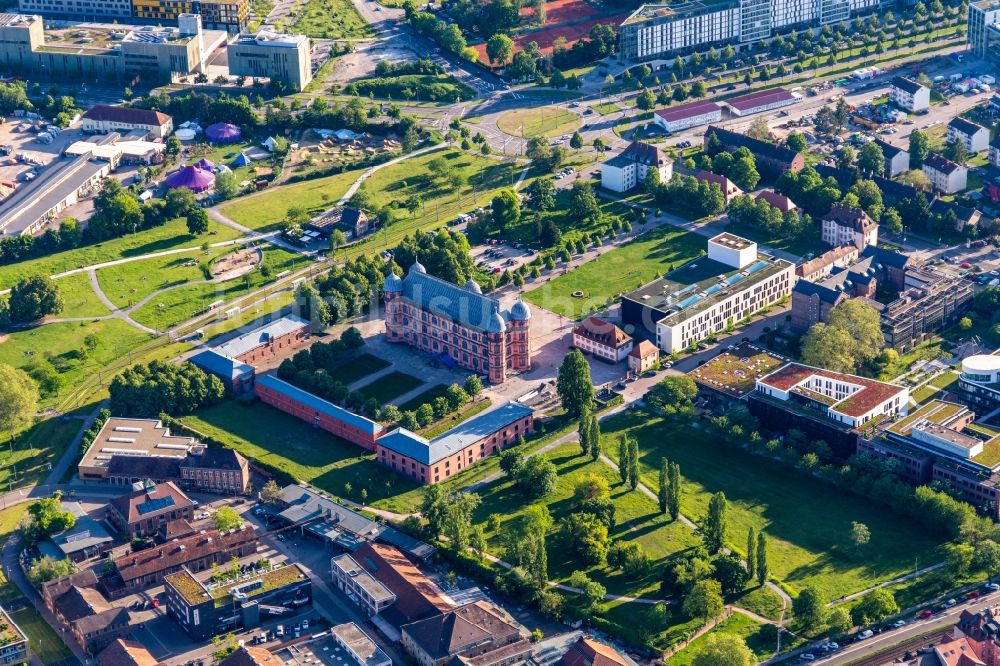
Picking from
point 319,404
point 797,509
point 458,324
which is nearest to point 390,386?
point 458,324

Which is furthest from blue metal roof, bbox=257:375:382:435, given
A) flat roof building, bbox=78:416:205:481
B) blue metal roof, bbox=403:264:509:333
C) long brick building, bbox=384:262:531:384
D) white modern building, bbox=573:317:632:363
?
white modern building, bbox=573:317:632:363

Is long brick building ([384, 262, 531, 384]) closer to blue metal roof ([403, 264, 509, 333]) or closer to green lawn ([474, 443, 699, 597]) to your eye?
blue metal roof ([403, 264, 509, 333])

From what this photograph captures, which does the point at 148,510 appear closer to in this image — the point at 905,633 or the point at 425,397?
the point at 425,397

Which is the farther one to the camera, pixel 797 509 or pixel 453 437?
pixel 453 437

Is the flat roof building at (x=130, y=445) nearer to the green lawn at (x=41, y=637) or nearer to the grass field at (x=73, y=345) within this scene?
the grass field at (x=73, y=345)

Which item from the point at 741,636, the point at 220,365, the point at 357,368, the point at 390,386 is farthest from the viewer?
the point at 357,368

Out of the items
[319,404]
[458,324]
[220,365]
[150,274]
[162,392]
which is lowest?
[319,404]

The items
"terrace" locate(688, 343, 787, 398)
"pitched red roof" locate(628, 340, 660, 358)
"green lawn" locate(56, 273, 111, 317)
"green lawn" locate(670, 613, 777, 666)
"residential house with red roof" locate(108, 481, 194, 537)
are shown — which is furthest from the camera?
"green lawn" locate(56, 273, 111, 317)

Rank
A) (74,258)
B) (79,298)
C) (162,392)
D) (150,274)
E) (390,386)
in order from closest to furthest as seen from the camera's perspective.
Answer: (162,392) → (390,386) → (79,298) → (150,274) → (74,258)
